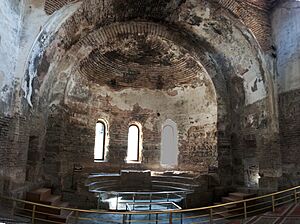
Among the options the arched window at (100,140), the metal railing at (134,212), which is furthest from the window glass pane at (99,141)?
the metal railing at (134,212)

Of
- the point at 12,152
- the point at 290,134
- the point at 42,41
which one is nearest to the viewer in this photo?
the point at 12,152

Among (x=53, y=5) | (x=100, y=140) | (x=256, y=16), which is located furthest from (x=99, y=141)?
(x=256, y=16)

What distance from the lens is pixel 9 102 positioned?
616 centimetres

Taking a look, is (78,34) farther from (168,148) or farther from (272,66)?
(168,148)

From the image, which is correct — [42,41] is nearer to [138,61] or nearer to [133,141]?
[138,61]

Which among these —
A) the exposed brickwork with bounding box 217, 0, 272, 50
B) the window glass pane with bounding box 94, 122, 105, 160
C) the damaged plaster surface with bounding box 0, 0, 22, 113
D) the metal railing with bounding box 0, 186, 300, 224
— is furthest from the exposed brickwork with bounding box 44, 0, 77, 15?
the window glass pane with bounding box 94, 122, 105, 160

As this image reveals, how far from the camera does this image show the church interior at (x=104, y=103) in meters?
6.48

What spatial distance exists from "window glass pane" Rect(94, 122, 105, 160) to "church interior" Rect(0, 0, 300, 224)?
562mm

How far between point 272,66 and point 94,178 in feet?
25.4

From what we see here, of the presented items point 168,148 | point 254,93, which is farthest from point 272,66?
point 168,148

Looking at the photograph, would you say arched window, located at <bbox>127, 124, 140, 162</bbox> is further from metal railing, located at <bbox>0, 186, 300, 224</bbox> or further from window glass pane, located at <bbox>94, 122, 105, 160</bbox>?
metal railing, located at <bbox>0, 186, 300, 224</bbox>

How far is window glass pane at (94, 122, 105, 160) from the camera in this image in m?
13.4

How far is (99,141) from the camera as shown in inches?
531

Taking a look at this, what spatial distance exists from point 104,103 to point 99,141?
196cm
